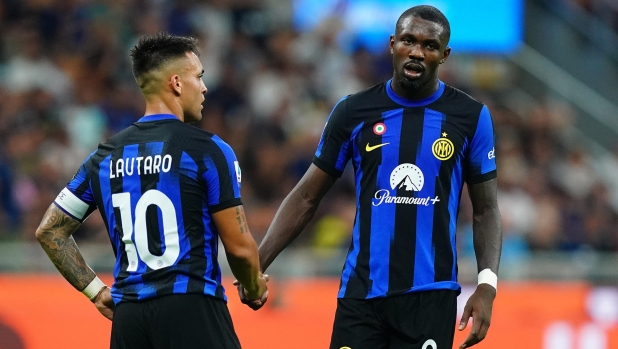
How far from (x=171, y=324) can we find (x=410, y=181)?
1.27 metres

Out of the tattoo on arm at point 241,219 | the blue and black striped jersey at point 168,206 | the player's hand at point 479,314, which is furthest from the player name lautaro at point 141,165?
the player's hand at point 479,314

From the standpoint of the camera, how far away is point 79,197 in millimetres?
4793

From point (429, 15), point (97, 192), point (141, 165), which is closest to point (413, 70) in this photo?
point (429, 15)

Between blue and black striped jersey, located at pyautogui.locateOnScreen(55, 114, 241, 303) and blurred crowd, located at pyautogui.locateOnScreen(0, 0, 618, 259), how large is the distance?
5790 millimetres

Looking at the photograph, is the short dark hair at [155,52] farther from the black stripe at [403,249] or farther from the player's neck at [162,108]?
the black stripe at [403,249]

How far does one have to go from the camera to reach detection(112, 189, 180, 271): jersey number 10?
444 cm

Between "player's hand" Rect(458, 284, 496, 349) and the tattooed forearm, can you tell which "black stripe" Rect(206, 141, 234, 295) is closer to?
the tattooed forearm

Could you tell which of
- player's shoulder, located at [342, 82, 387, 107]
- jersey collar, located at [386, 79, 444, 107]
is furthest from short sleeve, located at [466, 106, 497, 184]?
player's shoulder, located at [342, 82, 387, 107]

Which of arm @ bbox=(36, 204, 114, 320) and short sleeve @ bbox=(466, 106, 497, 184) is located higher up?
short sleeve @ bbox=(466, 106, 497, 184)

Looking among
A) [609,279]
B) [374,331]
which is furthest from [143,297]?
[609,279]

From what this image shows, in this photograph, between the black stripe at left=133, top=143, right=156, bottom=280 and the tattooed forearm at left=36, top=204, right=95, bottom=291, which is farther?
the tattooed forearm at left=36, top=204, right=95, bottom=291

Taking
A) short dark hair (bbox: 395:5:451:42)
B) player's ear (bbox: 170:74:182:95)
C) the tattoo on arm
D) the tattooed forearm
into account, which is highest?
short dark hair (bbox: 395:5:451:42)

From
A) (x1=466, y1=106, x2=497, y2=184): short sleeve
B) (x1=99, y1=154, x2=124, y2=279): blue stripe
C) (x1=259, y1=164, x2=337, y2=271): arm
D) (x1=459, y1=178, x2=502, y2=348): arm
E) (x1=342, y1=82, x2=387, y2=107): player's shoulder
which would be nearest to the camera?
(x1=99, y1=154, x2=124, y2=279): blue stripe

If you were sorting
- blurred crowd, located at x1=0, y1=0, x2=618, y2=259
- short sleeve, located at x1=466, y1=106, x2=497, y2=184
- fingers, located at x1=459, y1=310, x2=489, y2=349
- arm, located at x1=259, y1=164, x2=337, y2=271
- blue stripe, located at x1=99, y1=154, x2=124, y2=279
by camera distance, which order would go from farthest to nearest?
blurred crowd, located at x1=0, y1=0, x2=618, y2=259 → arm, located at x1=259, y1=164, x2=337, y2=271 → short sleeve, located at x1=466, y1=106, x2=497, y2=184 → fingers, located at x1=459, y1=310, x2=489, y2=349 → blue stripe, located at x1=99, y1=154, x2=124, y2=279
